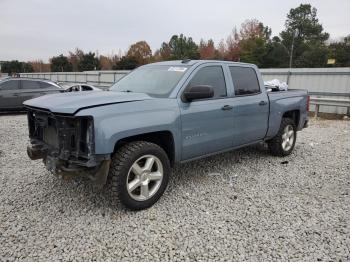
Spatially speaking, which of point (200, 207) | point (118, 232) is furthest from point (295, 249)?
point (118, 232)

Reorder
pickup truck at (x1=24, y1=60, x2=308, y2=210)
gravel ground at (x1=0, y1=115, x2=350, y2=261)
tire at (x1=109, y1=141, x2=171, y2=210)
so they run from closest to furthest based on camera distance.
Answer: gravel ground at (x1=0, y1=115, x2=350, y2=261), pickup truck at (x1=24, y1=60, x2=308, y2=210), tire at (x1=109, y1=141, x2=171, y2=210)

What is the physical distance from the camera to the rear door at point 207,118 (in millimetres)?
4215

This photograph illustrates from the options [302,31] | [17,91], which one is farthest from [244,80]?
[302,31]

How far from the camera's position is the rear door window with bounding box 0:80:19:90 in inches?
450

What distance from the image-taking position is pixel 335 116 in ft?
42.0

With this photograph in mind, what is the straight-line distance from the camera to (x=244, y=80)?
535 centimetres

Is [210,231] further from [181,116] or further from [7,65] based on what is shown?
[7,65]

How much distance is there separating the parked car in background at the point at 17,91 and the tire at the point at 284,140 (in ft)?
31.0

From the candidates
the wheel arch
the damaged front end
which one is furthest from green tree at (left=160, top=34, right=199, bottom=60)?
the damaged front end

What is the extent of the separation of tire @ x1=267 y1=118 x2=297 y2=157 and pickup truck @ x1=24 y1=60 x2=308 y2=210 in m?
0.86

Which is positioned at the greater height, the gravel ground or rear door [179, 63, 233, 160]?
rear door [179, 63, 233, 160]

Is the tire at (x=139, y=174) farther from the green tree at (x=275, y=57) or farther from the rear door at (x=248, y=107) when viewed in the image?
the green tree at (x=275, y=57)

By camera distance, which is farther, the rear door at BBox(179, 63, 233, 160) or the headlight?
the rear door at BBox(179, 63, 233, 160)

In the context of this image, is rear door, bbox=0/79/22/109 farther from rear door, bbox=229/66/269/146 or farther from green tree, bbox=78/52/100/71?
green tree, bbox=78/52/100/71
